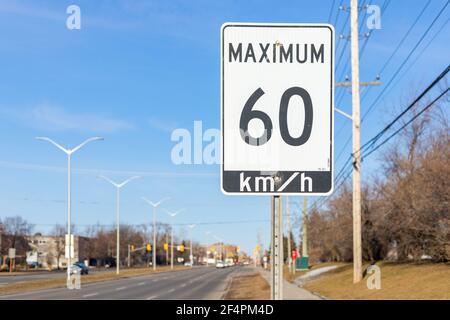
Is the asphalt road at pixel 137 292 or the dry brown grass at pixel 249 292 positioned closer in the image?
the dry brown grass at pixel 249 292

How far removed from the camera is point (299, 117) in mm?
3584

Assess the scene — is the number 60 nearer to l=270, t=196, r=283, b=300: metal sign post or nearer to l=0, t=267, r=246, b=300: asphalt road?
l=270, t=196, r=283, b=300: metal sign post

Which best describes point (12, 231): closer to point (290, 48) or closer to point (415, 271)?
point (415, 271)

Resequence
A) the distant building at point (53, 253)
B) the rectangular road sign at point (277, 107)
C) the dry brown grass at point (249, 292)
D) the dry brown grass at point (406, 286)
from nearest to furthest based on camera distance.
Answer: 1. the rectangular road sign at point (277, 107)
2. the dry brown grass at point (406, 286)
3. the dry brown grass at point (249, 292)
4. the distant building at point (53, 253)

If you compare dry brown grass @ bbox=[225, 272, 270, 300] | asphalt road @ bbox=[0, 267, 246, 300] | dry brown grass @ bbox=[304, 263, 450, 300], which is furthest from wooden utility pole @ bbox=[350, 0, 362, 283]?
asphalt road @ bbox=[0, 267, 246, 300]

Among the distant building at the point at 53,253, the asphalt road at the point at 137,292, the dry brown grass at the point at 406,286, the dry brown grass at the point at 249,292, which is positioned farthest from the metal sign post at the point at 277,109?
the distant building at the point at 53,253

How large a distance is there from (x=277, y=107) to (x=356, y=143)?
2624 cm

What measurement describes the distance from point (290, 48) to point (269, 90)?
0.93 feet

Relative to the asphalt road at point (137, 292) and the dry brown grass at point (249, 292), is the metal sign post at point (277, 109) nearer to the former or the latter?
the dry brown grass at point (249, 292)

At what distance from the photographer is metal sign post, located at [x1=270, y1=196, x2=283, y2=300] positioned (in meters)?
3.64

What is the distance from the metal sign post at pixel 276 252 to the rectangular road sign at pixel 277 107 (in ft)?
0.44

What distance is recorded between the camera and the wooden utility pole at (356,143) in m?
28.9

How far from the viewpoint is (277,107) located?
358 centimetres
